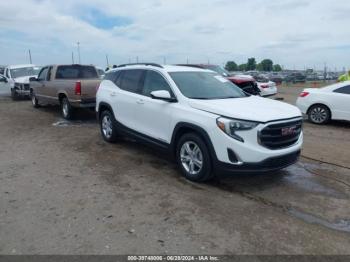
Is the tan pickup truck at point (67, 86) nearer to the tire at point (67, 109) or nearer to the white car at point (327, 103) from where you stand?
the tire at point (67, 109)

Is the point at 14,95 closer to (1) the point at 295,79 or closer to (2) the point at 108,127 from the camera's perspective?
(2) the point at 108,127

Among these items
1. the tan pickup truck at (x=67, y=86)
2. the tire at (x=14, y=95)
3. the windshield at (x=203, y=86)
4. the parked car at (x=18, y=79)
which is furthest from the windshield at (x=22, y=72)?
the windshield at (x=203, y=86)

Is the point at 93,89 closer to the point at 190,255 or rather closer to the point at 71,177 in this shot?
the point at 71,177

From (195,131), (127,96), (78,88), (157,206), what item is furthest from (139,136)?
(78,88)

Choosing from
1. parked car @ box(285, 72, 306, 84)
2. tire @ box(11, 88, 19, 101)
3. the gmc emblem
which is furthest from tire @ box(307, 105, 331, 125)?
parked car @ box(285, 72, 306, 84)

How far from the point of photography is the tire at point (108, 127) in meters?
7.81

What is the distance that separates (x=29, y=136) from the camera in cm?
917

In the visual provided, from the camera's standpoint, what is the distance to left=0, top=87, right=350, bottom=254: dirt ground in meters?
3.77

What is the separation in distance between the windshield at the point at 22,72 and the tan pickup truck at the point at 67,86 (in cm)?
510

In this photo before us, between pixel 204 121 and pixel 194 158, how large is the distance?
677 millimetres

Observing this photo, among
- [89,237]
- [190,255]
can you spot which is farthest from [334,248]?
[89,237]

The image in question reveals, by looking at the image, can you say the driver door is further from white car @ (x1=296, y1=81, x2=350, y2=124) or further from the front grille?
the front grille

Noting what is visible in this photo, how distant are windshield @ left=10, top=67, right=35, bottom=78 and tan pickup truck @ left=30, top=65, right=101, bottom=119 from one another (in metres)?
5.10

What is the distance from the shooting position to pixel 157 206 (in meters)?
4.70
